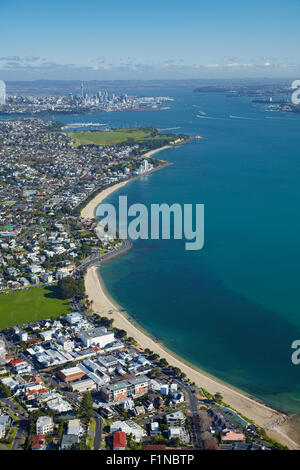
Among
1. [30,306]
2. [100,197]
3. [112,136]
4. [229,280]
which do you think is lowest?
[30,306]

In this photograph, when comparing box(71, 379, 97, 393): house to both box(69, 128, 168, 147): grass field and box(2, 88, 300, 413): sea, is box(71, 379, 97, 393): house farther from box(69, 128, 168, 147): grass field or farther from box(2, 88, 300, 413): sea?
box(69, 128, 168, 147): grass field

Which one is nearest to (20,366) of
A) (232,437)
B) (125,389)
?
(125,389)

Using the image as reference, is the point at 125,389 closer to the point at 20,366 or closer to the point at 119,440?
the point at 119,440

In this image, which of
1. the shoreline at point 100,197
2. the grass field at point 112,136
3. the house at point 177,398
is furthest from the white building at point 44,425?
the grass field at point 112,136

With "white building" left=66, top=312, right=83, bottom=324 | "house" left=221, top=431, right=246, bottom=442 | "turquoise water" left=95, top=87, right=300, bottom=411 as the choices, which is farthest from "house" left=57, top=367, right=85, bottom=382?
"house" left=221, top=431, right=246, bottom=442

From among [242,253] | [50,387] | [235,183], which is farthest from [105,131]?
[50,387]

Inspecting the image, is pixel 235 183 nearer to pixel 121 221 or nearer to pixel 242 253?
pixel 121 221
